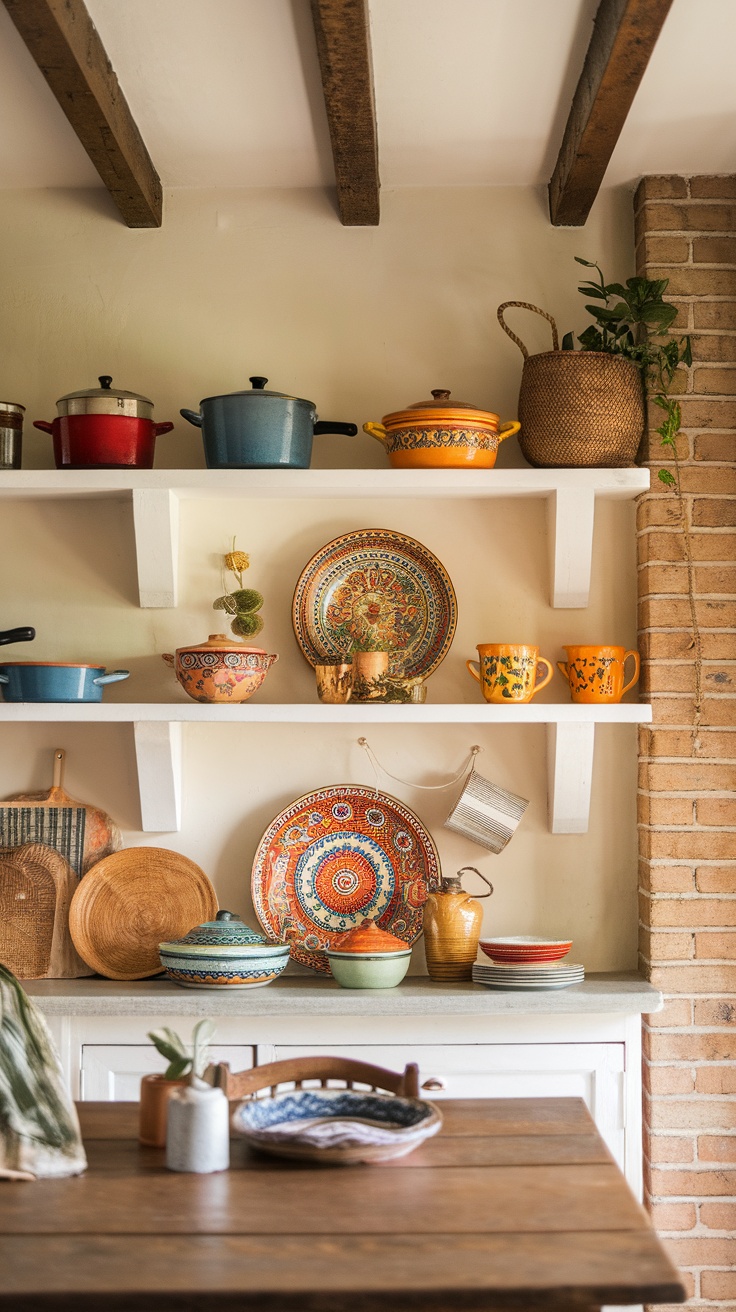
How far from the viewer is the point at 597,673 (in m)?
2.50

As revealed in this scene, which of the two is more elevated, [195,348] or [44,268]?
[44,268]

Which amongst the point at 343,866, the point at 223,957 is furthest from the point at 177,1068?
the point at 343,866

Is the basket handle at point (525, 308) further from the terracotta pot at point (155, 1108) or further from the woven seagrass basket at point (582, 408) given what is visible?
the terracotta pot at point (155, 1108)

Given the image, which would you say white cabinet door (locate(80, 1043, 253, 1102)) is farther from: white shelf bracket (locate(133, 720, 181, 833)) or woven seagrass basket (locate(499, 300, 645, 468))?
woven seagrass basket (locate(499, 300, 645, 468))

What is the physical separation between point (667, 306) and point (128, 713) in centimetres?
144

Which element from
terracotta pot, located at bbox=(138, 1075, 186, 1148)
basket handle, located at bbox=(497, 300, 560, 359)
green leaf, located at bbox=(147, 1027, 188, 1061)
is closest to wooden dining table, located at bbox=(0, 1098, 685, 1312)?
terracotta pot, located at bbox=(138, 1075, 186, 1148)

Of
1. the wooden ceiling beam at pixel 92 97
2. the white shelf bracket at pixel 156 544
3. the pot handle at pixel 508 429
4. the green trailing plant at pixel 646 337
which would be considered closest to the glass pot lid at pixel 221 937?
the white shelf bracket at pixel 156 544

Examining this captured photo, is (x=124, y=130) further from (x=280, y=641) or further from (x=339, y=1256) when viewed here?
(x=339, y=1256)

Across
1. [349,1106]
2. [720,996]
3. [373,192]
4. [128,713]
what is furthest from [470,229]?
[349,1106]

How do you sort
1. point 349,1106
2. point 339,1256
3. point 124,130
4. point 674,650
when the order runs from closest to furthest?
point 339,1256, point 349,1106, point 124,130, point 674,650

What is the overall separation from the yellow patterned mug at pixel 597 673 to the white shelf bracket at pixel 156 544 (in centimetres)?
92

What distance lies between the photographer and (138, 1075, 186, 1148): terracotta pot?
60.4 inches

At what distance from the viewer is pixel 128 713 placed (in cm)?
247

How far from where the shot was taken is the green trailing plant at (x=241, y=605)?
262 cm
